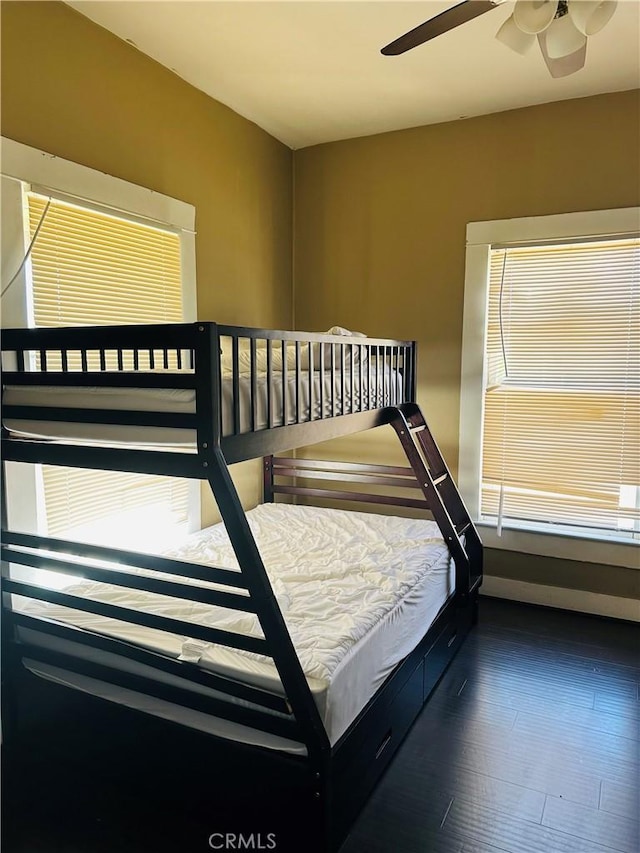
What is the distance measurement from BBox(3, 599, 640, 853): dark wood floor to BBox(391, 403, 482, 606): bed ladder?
1.71ft

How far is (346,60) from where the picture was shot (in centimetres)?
268

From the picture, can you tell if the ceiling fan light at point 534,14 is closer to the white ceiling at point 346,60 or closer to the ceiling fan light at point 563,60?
the ceiling fan light at point 563,60

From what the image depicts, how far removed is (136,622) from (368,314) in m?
2.52

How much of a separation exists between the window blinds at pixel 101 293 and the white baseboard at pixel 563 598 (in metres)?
1.95

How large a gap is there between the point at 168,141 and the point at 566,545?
2.99 meters

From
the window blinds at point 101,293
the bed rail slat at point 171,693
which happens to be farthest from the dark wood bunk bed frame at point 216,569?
the window blinds at point 101,293

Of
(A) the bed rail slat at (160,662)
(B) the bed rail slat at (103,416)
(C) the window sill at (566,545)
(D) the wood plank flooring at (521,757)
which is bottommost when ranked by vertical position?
(D) the wood plank flooring at (521,757)

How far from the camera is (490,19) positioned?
7.61 ft

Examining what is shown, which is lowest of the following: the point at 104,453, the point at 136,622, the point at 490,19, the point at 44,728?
the point at 44,728

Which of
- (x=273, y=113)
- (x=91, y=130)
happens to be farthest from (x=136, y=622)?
(x=273, y=113)

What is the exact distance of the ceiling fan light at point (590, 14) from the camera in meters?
1.49

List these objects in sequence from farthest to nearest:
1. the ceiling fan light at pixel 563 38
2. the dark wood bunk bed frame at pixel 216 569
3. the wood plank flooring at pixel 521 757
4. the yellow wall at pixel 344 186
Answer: the yellow wall at pixel 344 186 → the wood plank flooring at pixel 521 757 → the ceiling fan light at pixel 563 38 → the dark wood bunk bed frame at pixel 216 569

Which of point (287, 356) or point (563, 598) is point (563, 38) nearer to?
point (287, 356)

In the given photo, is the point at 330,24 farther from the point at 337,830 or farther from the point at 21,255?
the point at 337,830
